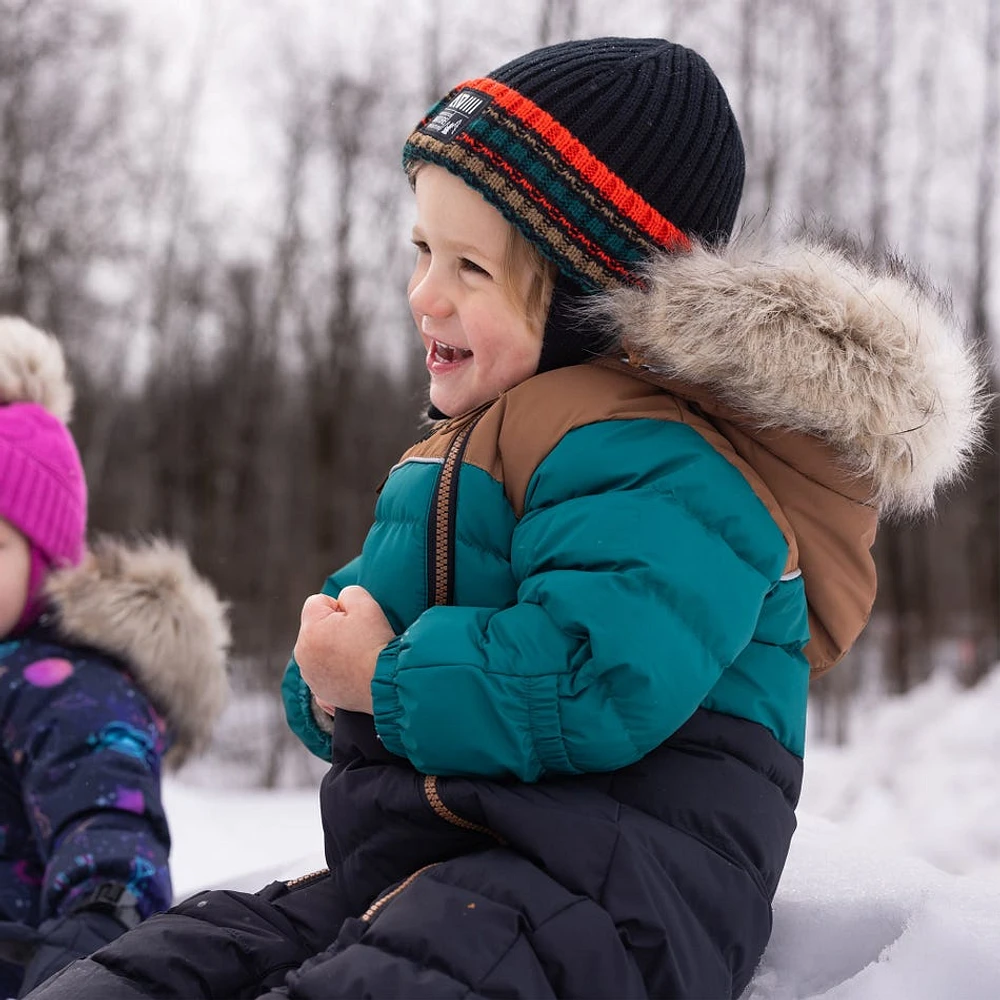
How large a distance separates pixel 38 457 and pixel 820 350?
2046 mm

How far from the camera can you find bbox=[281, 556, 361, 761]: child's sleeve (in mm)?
1854

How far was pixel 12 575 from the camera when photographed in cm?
260

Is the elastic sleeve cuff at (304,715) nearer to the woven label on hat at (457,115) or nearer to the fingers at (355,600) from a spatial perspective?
the fingers at (355,600)

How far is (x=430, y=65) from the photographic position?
441 inches

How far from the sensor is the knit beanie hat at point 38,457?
2623 millimetres

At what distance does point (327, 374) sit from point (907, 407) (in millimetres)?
12865

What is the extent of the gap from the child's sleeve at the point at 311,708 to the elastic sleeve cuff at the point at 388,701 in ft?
1.60

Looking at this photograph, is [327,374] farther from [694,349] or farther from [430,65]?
[694,349]

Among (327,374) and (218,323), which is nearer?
(327,374)

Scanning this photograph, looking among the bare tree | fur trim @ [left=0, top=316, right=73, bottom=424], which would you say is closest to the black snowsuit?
fur trim @ [left=0, top=316, right=73, bottom=424]

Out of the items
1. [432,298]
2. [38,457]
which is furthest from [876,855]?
[38,457]

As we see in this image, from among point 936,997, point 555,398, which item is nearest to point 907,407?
point 555,398

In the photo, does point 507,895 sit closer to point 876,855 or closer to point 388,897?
point 388,897

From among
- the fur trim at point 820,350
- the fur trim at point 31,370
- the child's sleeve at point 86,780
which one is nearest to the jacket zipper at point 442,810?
the fur trim at point 820,350
